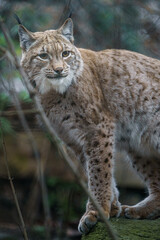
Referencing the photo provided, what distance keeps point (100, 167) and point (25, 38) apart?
1.62 meters

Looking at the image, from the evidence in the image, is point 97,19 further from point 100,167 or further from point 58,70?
point 100,167

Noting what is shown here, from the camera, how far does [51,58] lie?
169 inches

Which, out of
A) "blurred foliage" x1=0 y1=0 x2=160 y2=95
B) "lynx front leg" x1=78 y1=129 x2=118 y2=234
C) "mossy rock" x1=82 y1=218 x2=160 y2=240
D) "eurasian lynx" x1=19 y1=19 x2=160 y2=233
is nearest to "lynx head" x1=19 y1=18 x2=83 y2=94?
"eurasian lynx" x1=19 y1=19 x2=160 y2=233

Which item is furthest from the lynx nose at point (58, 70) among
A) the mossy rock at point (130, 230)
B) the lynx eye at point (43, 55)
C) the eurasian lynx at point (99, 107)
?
the mossy rock at point (130, 230)

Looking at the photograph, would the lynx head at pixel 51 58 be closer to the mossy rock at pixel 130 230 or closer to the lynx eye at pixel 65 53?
the lynx eye at pixel 65 53

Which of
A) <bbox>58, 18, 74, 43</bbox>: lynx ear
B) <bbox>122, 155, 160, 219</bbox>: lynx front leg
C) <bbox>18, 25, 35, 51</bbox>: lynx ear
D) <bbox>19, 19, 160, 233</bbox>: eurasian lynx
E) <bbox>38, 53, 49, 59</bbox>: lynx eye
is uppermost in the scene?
<bbox>58, 18, 74, 43</bbox>: lynx ear

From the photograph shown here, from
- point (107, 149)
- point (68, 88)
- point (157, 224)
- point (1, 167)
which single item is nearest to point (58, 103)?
point (68, 88)

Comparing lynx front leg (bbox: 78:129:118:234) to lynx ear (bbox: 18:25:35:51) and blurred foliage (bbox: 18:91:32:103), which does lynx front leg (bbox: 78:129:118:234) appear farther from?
lynx ear (bbox: 18:25:35:51)

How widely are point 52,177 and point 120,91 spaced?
430cm

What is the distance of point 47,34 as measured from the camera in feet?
14.7

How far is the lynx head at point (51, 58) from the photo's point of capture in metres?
4.24

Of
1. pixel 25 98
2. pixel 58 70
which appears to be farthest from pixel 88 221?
pixel 58 70

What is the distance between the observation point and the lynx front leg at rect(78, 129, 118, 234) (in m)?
4.23

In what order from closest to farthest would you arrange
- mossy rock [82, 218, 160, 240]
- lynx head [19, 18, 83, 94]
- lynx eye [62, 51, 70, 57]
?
mossy rock [82, 218, 160, 240] → lynx head [19, 18, 83, 94] → lynx eye [62, 51, 70, 57]
